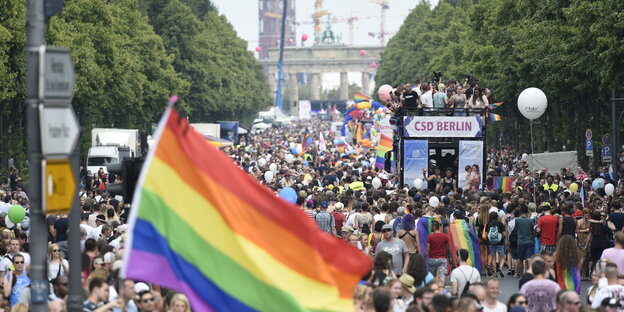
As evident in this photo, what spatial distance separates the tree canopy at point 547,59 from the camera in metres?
37.2

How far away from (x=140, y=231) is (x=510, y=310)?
4.53 metres

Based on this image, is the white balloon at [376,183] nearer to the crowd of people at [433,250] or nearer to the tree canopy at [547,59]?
the crowd of people at [433,250]

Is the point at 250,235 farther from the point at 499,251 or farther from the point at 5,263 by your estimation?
the point at 499,251

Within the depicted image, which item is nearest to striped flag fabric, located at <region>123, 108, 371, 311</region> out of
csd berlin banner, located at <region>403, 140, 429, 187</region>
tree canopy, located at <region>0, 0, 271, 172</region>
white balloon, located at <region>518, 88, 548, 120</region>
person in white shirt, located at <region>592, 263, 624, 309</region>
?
person in white shirt, located at <region>592, 263, 624, 309</region>

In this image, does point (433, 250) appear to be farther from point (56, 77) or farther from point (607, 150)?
point (607, 150)

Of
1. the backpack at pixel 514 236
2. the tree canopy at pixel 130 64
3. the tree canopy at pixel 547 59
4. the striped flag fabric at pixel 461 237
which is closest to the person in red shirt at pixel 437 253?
the striped flag fabric at pixel 461 237

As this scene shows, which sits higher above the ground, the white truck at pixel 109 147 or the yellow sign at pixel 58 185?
the yellow sign at pixel 58 185

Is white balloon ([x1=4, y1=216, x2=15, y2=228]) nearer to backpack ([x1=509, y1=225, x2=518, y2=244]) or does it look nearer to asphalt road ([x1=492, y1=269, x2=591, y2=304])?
asphalt road ([x1=492, y1=269, x2=591, y2=304])

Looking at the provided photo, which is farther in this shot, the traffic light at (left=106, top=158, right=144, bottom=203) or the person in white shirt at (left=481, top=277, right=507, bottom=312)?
the person in white shirt at (left=481, top=277, right=507, bottom=312)

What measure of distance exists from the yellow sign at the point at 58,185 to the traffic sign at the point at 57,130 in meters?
0.08

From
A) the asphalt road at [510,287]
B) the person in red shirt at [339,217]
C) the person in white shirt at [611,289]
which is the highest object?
the person in white shirt at [611,289]

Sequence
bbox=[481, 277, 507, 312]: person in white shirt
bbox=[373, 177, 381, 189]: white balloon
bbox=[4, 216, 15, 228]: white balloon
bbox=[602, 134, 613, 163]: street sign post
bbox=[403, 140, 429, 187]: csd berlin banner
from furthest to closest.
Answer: bbox=[602, 134, 613, 163]: street sign post
bbox=[373, 177, 381, 189]: white balloon
bbox=[403, 140, 429, 187]: csd berlin banner
bbox=[4, 216, 15, 228]: white balloon
bbox=[481, 277, 507, 312]: person in white shirt

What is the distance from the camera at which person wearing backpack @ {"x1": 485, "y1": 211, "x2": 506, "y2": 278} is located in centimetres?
2459

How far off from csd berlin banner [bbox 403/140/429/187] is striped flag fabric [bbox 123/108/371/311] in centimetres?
2457
